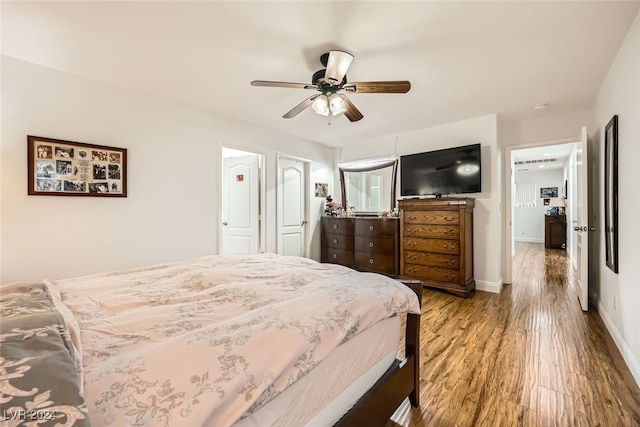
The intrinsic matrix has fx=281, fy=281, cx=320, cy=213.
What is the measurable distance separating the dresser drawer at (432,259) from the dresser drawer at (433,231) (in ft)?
0.82

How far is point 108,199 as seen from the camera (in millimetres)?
2721

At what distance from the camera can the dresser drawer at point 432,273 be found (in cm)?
362

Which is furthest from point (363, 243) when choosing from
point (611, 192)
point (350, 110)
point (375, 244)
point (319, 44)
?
point (319, 44)

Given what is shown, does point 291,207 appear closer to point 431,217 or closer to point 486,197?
point 431,217

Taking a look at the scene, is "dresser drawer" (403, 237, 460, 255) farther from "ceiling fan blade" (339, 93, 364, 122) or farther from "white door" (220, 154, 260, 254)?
"white door" (220, 154, 260, 254)

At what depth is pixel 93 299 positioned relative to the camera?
132 cm

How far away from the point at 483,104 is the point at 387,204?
6.55 feet

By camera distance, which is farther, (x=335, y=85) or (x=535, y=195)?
(x=535, y=195)

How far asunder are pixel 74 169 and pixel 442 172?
4.22m

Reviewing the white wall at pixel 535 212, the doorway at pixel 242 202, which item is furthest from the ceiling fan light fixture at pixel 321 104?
the white wall at pixel 535 212

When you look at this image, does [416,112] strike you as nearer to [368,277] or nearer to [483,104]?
[483,104]

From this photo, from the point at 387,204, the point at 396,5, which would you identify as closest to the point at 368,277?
the point at 396,5

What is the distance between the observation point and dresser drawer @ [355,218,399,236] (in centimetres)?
425

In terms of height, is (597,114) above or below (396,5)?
below
